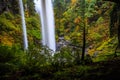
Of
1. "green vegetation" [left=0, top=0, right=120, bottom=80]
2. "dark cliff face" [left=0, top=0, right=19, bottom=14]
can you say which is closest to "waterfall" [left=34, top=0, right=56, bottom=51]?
"green vegetation" [left=0, top=0, right=120, bottom=80]

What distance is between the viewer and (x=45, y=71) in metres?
4.56

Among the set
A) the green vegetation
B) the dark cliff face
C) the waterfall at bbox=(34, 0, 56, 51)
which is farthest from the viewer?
the waterfall at bbox=(34, 0, 56, 51)

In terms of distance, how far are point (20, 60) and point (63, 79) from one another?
7.27ft

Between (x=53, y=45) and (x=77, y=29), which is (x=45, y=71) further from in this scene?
(x=77, y=29)

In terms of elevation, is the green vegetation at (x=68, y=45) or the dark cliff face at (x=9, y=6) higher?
the dark cliff face at (x=9, y=6)

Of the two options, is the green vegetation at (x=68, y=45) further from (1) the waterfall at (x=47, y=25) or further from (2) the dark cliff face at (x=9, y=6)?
(1) the waterfall at (x=47, y=25)

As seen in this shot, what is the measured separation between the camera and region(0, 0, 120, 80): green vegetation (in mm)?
4418

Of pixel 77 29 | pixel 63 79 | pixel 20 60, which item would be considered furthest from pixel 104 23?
pixel 63 79

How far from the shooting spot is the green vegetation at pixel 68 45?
4418 millimetres

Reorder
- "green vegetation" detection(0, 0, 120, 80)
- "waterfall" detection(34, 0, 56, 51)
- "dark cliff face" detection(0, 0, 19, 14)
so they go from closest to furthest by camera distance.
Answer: "green vegetation" detection(0, 0, 120, 80) → "dark cliff face" detection(0, 0, 19, 14) → "waterfall" detection(34, 0, 56, 51)

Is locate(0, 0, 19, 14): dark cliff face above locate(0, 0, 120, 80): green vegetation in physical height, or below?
above

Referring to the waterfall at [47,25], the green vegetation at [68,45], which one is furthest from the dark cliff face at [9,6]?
the waterfall at [47,25]

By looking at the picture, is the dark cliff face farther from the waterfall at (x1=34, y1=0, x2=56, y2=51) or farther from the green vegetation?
the waterfall at (x1=34, y1=0, x2=56, y2=51)

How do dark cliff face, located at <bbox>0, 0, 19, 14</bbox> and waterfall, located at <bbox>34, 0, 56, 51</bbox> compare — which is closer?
dark cliff face, located at <bbox>0, 0, 19, 14</bbox>
